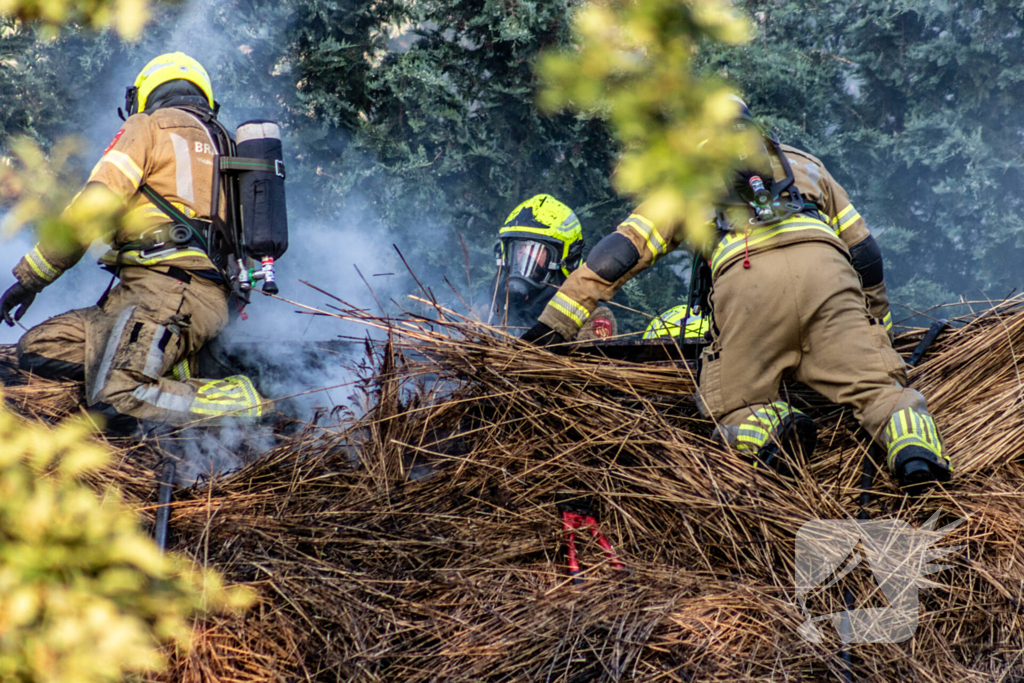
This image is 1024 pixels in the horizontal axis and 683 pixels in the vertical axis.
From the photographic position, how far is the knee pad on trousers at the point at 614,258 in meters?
3.60

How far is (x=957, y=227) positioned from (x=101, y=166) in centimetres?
720

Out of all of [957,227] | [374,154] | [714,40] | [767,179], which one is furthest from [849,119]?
[714,40]

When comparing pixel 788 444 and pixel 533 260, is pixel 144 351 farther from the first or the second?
pixel 788 444

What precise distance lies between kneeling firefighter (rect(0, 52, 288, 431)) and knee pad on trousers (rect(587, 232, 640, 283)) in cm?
164

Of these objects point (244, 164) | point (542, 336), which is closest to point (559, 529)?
point (542, 336)

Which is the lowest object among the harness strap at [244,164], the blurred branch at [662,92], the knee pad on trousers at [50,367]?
the knee pad on trousers at [50,367]

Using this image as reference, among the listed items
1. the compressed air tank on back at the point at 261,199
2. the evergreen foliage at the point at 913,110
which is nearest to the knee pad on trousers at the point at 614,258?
the compressed air tank on back at the point at 261,199

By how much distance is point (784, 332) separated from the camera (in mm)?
3168

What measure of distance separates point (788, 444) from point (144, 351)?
282 cm

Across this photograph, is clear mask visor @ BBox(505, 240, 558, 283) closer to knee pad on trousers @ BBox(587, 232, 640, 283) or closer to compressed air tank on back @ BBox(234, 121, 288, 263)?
compressed air tank on back @ BBox(234, 121, 288, 263)

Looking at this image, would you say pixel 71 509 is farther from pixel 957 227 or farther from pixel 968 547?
pixel 957 227

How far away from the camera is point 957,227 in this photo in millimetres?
7793

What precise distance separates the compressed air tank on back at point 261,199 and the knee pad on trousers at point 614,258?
5.34ft

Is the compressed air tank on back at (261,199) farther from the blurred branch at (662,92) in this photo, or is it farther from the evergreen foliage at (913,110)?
the evergreen foliage at (913,110)
